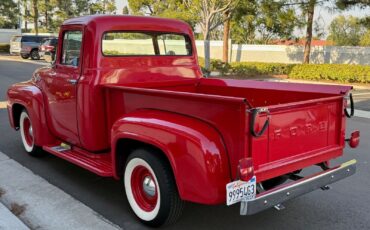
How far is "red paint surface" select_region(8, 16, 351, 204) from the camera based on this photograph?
3332 millimetres

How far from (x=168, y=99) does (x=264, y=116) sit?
0.89 meters

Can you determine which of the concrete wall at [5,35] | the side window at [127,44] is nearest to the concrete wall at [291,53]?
the side window at [127,44]

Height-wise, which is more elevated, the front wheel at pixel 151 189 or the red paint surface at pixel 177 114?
the red paint surface at pixel 177 114

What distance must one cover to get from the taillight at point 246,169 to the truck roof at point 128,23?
252 centimetres

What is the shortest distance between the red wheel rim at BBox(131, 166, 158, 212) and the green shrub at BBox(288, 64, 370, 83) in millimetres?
15164

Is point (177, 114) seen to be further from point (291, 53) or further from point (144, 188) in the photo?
point (291, 53)

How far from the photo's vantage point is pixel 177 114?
372cm

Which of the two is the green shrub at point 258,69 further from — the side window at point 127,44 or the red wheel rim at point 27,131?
the side window at point 127,44

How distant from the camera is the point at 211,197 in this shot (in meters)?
3.30

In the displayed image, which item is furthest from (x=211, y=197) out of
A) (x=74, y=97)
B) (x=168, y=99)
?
(x=74, y=97)

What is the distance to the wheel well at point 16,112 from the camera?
21.1ft

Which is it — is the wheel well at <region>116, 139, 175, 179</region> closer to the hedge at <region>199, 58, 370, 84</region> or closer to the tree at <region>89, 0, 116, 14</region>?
the hedge at <region>199, 58, 370, 84</region>

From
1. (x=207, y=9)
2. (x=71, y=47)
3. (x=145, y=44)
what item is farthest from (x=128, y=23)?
(x=207, y=9)

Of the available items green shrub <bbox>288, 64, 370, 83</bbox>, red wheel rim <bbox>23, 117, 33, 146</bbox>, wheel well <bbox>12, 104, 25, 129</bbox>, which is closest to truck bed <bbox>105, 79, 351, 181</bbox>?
red wheel rim <bbox>23, 117, 33, 146</bbox>
